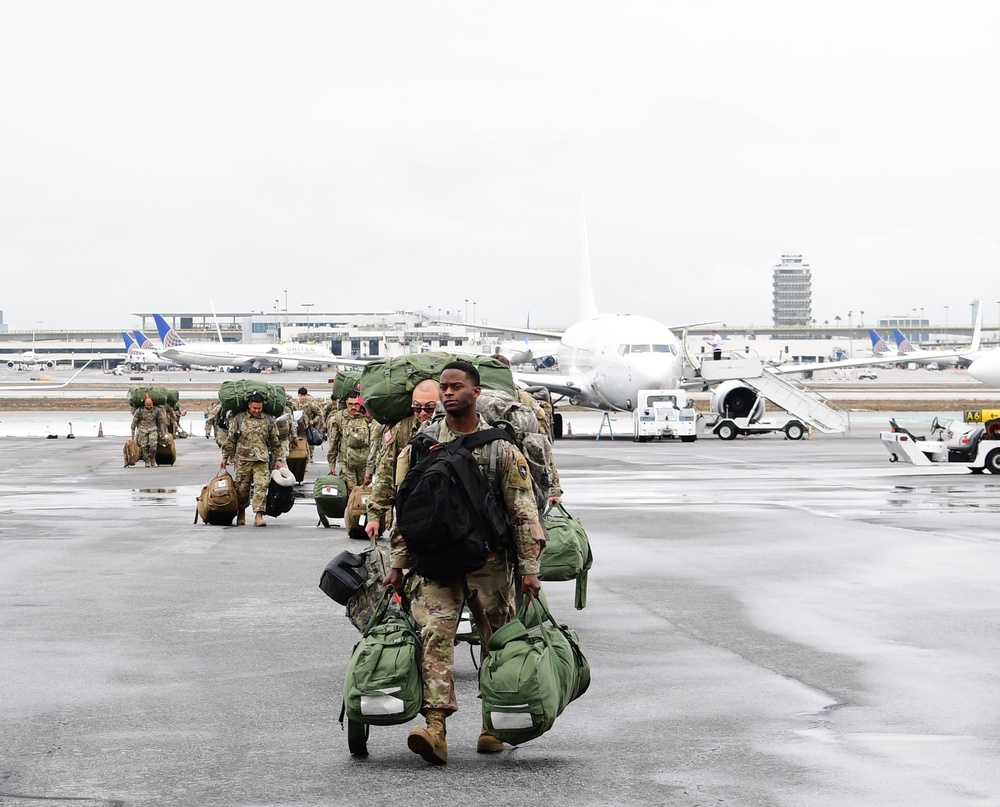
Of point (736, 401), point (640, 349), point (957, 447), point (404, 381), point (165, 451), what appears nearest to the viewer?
point (404, 381)

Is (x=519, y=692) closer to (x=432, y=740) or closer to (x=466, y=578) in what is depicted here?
(x=432, y=740)

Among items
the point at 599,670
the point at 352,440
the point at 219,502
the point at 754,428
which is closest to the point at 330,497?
the point at 352,440

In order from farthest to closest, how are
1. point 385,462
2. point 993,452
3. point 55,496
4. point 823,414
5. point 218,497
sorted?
point 823,414 < point 993,452 < point 55,496 < point 218,497 < point 385,462

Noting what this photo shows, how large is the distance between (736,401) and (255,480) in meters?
29.0

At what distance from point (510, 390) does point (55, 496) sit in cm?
1631

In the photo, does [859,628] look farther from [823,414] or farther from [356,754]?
[823,414]

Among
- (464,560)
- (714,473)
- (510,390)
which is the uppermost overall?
(510,390)

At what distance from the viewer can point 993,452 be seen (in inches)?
1097

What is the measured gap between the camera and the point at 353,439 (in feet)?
59.6

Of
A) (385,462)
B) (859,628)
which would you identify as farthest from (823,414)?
(385,462)

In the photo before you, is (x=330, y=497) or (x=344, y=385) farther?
(x=344, y=385)

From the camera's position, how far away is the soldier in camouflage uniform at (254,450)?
18.7 m

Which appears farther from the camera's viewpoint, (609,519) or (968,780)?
(609,519)

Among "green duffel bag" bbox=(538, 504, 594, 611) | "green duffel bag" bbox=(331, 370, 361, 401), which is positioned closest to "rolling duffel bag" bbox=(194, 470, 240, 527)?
"green duffel bag" bbox=(331, 370, 361, 401)
